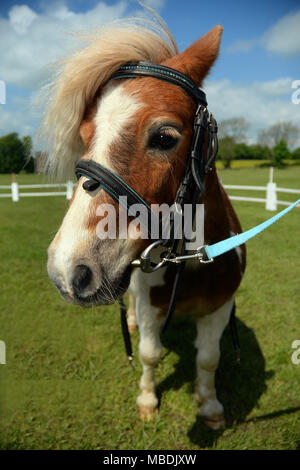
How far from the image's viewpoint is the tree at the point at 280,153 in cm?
6028

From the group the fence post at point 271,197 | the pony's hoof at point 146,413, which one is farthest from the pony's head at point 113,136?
the fence post at point 271,197

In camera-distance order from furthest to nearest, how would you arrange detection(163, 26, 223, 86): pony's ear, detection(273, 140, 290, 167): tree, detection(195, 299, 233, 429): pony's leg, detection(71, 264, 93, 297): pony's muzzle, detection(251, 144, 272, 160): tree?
detection(251, 144, 272, 160): tree < detection(273, 140, 290, 167): tree < detection(195, 299, 233, 429): pony's leg < detection(163, 26, 223, 86): pony's ear < detection(71, 264, 93, 297): pony's muzzle

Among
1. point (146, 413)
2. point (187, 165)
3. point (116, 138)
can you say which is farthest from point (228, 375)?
point (116, 138)

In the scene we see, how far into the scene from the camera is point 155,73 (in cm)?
155

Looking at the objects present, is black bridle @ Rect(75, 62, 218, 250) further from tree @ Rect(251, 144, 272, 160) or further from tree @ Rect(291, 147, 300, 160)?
tree @ Rect(251, 144, 272, 160)

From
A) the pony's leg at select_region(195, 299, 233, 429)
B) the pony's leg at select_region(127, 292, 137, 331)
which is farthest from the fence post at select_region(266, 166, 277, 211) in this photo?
the pony's leg at select_region(195, 299, 233, 429)

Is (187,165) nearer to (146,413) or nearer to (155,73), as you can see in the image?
(155,73)

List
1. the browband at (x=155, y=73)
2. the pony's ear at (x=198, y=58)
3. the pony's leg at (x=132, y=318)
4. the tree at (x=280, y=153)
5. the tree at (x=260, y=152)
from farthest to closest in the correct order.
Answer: the tree at (x=260, y=152), the tree at (x=280, y=153), the pony's leg at (x=132, y=318), the pony's ear at (x=198, y=58), the browband at (x=155, y=73)

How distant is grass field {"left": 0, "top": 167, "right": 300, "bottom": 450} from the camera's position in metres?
2.50

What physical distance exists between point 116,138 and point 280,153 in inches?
2602

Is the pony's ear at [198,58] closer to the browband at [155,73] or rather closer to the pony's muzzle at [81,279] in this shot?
the browband at [155,73]

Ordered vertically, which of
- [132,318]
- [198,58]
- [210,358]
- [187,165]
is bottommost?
[132,318]

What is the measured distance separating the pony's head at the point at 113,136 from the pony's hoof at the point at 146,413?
1.72 metres

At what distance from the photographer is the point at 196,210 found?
6.05 feet
